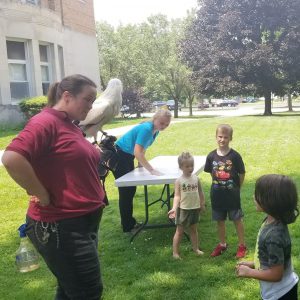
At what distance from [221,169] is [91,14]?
90.4ft

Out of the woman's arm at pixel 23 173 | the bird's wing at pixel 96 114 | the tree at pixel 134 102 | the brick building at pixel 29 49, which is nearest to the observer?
the woman's arm at pixel 23 173

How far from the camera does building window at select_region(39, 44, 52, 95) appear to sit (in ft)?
74.0

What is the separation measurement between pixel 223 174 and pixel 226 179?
0.06 metres

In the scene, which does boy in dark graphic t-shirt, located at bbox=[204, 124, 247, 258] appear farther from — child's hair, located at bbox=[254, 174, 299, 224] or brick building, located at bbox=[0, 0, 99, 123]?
brick building, located at bbox=[0, 0, 99, 123]

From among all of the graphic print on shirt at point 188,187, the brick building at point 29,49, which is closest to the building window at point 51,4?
the brick building at point 29,49

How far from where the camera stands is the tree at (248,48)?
3100 centimetres

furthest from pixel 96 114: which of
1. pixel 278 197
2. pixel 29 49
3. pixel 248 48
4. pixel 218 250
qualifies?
pixel 248 48

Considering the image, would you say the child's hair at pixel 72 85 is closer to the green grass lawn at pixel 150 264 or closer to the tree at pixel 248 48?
the green grass lawn at pixel 150 264

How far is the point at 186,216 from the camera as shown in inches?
187

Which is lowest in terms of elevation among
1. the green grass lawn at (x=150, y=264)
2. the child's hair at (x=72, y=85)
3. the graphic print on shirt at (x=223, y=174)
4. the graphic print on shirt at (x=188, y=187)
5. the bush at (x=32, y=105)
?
the green grass lawn at (x=150, y=264)

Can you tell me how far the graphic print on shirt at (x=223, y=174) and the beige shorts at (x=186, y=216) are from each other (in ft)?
1.31

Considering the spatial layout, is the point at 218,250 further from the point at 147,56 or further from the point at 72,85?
the point at 147,56

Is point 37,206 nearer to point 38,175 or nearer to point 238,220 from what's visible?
point 38,175

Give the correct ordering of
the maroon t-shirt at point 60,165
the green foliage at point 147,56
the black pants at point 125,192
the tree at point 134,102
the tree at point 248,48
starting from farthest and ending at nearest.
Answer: the green foliage at point 147,56 < the tree at point 134,102 < the tree at point 248,48 < the black pants at point 125,192 < the maroon t-shirt at point 60,165
